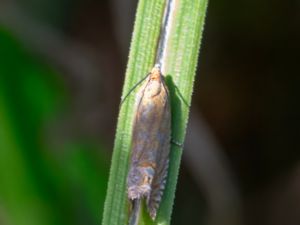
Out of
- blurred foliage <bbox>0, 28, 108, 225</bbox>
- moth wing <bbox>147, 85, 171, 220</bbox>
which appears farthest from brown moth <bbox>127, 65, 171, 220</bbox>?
blurred foliage <bbox>0, 28, 108, 225</bbox>

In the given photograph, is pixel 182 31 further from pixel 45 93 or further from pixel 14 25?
pixel 14 25

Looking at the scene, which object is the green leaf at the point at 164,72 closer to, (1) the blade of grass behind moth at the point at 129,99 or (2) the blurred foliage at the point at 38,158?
(1) the blade of grass behind moth at the point at 129,99

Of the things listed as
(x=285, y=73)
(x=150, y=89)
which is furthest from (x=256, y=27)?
(x=150, y=89)

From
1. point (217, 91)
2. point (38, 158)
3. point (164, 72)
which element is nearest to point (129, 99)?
point (164, 72)

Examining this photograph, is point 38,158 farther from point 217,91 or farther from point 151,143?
point 217,91

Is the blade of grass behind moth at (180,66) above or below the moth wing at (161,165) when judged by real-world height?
above

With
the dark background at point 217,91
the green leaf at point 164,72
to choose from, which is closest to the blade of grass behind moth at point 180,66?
the green leaf at point 164,72

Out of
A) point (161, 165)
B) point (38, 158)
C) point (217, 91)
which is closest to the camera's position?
point (161, 165)
